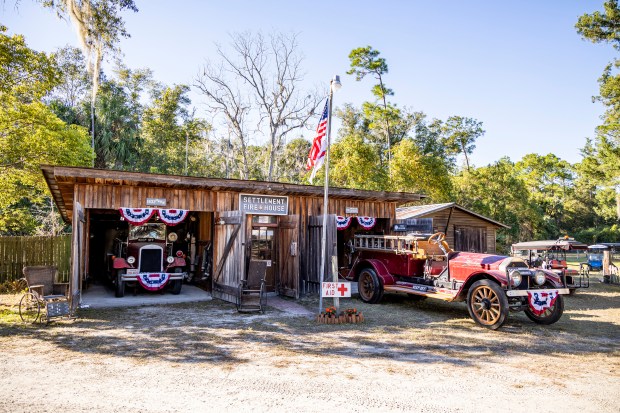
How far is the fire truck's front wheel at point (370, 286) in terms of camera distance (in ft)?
32.7

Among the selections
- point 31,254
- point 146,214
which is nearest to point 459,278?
point 146,214

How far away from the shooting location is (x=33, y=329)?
703cm

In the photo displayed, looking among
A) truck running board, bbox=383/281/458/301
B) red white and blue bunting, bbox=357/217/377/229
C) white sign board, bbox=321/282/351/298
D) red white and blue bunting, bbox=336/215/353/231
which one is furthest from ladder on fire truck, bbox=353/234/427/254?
white sign board, bbox=321/282/351/298

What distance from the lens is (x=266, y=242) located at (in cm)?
1171

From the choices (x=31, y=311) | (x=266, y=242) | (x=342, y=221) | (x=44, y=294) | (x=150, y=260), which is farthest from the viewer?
(x=342, y=221)

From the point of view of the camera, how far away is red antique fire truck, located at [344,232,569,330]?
7.38 m

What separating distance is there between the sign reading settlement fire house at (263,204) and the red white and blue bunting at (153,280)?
8.41ft

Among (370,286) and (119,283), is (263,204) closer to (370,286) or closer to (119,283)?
(370,286)

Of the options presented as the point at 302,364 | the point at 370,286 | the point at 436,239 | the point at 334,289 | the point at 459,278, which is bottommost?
the point at 302,364

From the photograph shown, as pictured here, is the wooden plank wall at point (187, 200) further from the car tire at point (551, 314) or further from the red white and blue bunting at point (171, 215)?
the car tire at point (551, 314)

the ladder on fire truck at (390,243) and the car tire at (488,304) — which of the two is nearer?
the car tire at (488,304)

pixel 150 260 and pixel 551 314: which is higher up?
pixel 150 260

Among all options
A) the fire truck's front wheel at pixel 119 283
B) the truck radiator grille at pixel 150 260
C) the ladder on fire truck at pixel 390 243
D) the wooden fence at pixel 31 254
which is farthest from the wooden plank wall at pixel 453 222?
the wooden fence at pixel 31 254

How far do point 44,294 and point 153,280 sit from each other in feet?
8.38
